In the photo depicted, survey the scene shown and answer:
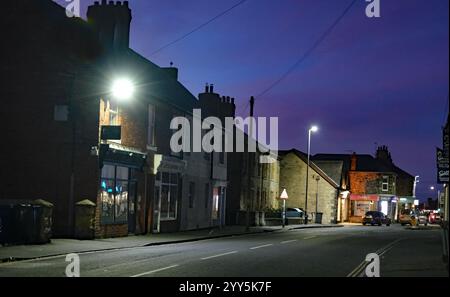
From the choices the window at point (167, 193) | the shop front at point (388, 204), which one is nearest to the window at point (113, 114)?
the window at point (167, 193)

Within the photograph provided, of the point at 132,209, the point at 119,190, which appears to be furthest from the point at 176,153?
the point at 119,190

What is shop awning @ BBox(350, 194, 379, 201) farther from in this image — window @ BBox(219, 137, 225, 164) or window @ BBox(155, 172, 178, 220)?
window @ BBox(155, 172, 178, 220)

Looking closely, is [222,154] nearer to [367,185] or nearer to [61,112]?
[61,112]

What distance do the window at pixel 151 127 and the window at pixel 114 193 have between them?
2249mm

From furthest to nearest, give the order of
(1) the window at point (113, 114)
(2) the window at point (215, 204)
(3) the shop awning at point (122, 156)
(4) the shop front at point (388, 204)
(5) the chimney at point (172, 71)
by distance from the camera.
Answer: (4) the shop front at point (388, 204), (2) the window at point (215, 204), (5) the chimney at point (172, 71), (1) the window at point (113, 114), (3) the shop awning at point (122, 156)

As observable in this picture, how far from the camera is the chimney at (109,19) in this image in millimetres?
28156

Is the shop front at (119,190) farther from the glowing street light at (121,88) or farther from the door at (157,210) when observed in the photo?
the glowing street light at (121,88)

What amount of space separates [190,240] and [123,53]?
9.54 meters

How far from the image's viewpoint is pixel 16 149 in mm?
25375

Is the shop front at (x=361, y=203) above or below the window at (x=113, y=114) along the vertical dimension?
below

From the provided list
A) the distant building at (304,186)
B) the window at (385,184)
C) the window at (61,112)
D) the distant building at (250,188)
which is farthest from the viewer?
the window at (385,184)

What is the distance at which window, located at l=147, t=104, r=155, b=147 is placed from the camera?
29.3m

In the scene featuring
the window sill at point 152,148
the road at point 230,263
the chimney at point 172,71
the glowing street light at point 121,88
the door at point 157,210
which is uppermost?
the chimney at point 172,71
